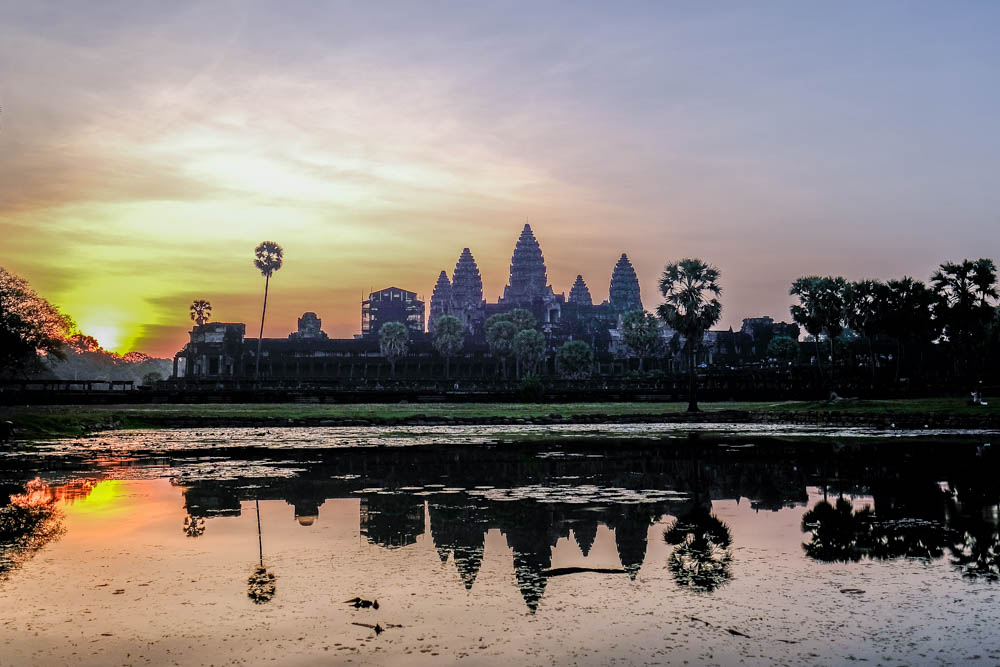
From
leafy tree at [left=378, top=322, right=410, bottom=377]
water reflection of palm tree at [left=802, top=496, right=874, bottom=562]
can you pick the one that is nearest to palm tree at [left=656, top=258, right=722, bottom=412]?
water reflection of palm tree at [left=802, top=496, right=874, bottom=562]

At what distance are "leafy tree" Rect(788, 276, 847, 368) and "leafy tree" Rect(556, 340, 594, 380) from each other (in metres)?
57.4

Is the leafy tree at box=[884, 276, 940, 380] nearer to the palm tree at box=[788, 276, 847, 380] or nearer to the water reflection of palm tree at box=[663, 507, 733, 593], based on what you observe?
the palm tree at box=[788, 276, 847, 380]

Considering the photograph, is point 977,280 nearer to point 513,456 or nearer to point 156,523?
point 513,456

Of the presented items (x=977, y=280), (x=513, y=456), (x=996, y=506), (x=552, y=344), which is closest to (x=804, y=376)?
(x=977, y=280)

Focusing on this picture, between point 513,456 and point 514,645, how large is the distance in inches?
817

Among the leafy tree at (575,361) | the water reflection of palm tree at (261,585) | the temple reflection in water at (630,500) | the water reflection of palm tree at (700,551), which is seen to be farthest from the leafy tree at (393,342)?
the water reflection of palm tree at (261,585)

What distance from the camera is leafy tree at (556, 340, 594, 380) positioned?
139 m

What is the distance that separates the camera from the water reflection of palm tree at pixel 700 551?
36.6ft

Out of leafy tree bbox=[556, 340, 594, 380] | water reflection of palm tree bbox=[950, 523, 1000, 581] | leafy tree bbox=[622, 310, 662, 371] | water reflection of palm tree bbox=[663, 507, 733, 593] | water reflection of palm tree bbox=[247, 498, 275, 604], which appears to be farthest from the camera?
leafy tree bbox=[556, 340, 594, 380]

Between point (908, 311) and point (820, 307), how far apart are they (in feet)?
23.8

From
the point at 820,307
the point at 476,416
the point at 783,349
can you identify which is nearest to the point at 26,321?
the point at 476,416

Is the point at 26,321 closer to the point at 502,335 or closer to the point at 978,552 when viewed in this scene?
the point at 502,335

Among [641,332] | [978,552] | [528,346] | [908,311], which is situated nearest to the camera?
[978,552]

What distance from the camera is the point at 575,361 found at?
139 m
